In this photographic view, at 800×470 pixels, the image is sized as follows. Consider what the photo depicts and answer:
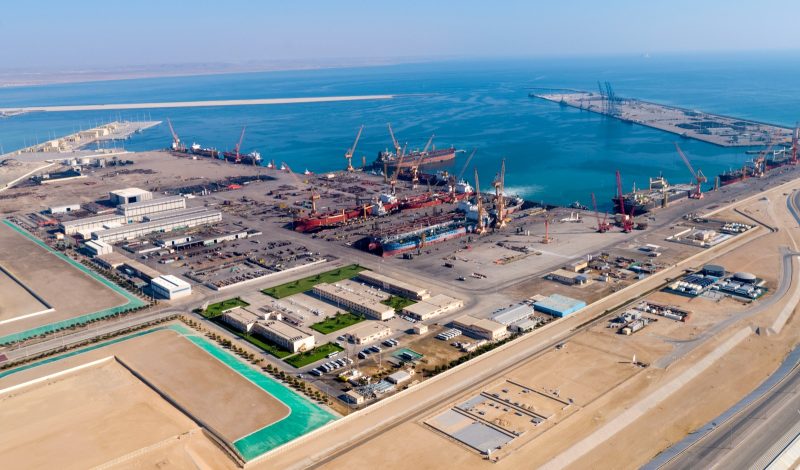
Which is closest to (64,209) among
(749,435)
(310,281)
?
(310,281)

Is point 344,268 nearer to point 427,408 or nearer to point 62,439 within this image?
point 427,408

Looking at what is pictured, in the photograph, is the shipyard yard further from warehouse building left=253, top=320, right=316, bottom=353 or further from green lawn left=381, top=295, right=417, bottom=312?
green lawn left=381, top=295, right=417, bottom=312

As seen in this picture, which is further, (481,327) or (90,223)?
(90,223)

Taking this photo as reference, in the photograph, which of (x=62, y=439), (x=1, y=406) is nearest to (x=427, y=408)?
(x=62, y=439)

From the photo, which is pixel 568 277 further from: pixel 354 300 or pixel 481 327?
pixel 354 300

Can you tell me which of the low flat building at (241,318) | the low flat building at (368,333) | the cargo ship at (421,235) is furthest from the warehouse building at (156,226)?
the low flat building at (368,333)

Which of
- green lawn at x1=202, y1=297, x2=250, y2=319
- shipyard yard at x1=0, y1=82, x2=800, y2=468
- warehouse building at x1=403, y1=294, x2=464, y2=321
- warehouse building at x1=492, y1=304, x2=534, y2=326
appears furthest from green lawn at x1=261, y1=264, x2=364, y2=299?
warehouse building at x1=492, y1=304, x2=534, y2=326
